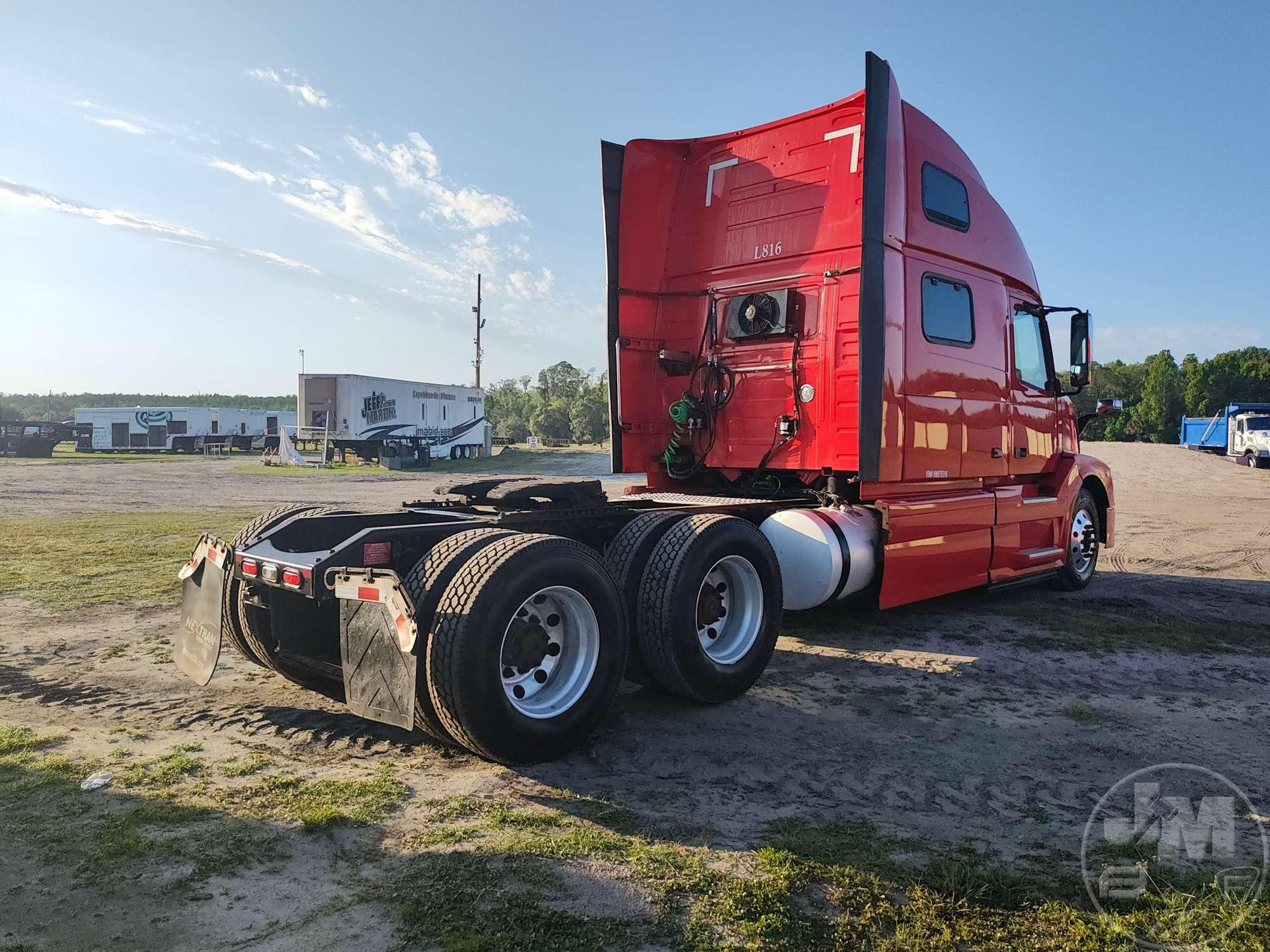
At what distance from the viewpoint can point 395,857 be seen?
3.03m

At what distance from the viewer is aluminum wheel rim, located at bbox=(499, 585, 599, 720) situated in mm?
4047

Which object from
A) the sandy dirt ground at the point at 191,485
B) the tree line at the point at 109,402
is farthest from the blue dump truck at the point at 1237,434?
the tree line at the point at 109,402

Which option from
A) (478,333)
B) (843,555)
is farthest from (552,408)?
(843,555)

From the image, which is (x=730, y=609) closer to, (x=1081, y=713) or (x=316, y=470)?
(x=1081, y=713)

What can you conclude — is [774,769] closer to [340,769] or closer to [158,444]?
[340,769]

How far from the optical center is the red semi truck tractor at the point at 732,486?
3.97 metres

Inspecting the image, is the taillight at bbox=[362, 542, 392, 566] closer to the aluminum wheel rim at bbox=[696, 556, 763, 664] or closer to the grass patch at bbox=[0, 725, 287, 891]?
the grass patch at bbox=[0, 725, 287, 891]

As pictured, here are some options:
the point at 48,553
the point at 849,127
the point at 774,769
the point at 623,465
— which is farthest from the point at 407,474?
the point at 774,769

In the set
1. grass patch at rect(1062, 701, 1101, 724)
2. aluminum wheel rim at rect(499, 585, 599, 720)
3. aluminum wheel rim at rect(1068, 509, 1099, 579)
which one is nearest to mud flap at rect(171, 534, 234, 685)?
aluminum wheel rim at rect(499, 585, 599, 720)

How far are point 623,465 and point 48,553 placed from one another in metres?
7.58

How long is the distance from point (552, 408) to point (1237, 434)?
60912 mm

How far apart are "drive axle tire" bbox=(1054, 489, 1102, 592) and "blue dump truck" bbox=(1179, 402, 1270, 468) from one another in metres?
32.3

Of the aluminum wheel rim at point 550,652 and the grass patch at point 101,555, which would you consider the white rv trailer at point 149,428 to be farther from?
the aluminum wheel rim at point 550,652

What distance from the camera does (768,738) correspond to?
4438 millimetres
